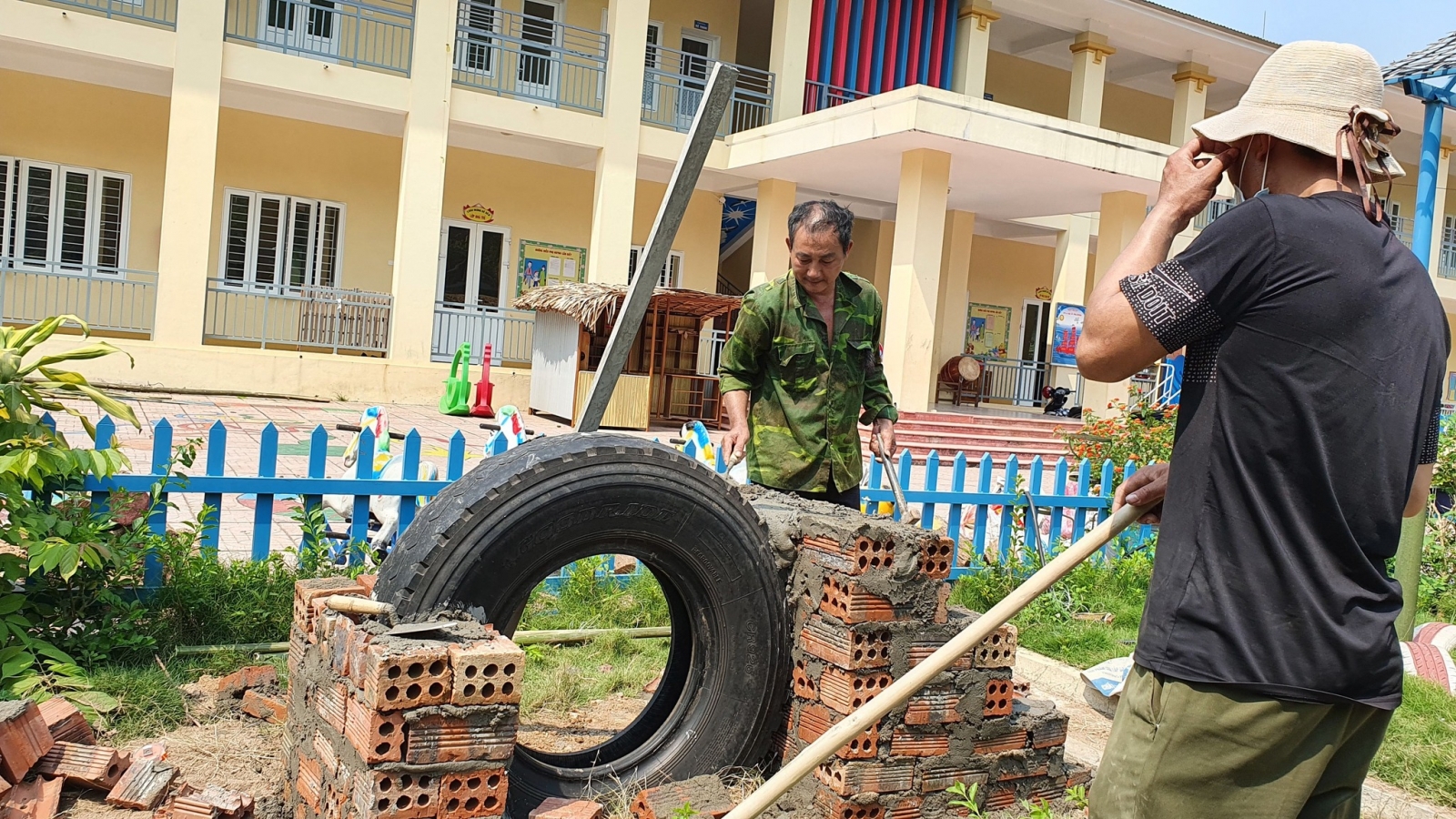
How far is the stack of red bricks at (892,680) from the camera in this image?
305cm

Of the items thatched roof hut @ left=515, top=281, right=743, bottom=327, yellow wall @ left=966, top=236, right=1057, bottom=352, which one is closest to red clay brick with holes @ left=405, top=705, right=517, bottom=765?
thatched roof hut @ left=515, top=281, right=743, bottom=327

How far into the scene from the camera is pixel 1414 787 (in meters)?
3.79

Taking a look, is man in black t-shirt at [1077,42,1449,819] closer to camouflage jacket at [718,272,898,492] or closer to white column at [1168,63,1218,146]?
camouflage jacket at [718,272,898,492]

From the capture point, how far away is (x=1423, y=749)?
13.2 feet

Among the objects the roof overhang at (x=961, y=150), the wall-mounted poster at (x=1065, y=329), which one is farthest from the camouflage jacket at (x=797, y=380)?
the wall-mounted poster at (x=1065, y=329)

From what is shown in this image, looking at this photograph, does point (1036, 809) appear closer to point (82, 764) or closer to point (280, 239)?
point (82, 764)

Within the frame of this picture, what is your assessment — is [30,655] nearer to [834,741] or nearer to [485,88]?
[834,741]

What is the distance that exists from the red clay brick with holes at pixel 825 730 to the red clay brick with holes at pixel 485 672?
100cm

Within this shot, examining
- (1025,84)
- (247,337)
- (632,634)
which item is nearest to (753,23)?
(1025,84)

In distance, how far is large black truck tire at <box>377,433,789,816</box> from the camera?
2713 mm

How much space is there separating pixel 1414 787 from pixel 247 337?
16.1m

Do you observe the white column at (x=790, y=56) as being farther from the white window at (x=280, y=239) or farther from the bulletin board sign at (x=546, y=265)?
the white window at (x=280, y=239)

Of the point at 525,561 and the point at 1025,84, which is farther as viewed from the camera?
the point at 1025,84

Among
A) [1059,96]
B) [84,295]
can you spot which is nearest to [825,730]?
[84,295]
